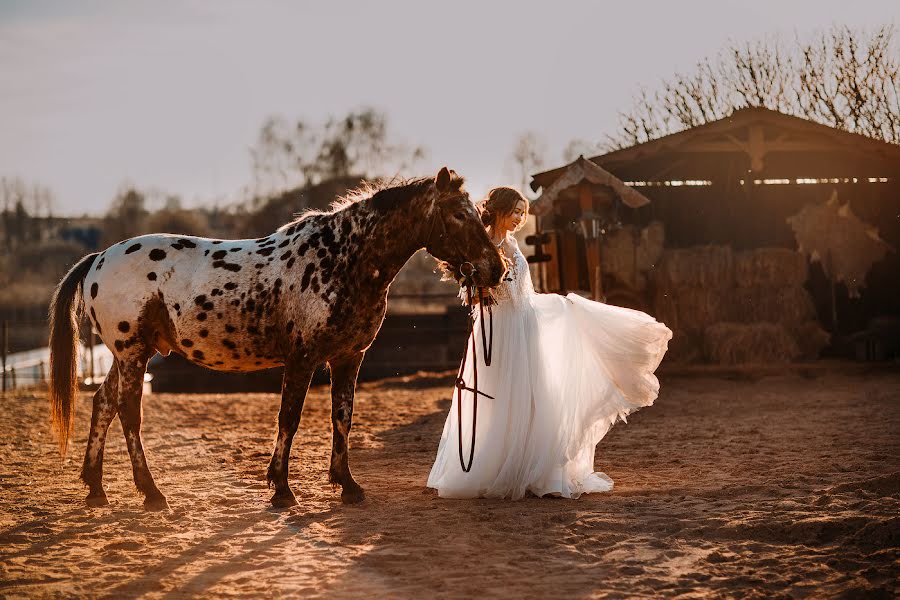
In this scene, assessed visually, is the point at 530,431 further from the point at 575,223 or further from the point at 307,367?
the point at 575,223

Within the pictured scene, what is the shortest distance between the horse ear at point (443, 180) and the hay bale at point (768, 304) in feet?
32.4

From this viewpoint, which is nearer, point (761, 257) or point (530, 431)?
point (530, 431)

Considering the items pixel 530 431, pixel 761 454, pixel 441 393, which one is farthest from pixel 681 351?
pixel 530 431

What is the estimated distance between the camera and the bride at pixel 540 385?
6391 millimetres

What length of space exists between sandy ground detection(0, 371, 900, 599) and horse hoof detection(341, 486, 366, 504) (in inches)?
3.0

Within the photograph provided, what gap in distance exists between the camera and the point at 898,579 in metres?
4.28

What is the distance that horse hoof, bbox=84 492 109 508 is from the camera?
21.1 ft

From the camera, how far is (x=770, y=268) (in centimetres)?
1477

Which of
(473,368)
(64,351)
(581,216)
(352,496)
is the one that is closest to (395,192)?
(473,368)

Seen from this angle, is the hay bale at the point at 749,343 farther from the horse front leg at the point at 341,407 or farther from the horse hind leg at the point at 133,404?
the horse hind leg at the point at 133,404

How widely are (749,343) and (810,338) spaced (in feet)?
4.11

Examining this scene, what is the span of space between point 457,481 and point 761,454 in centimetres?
314

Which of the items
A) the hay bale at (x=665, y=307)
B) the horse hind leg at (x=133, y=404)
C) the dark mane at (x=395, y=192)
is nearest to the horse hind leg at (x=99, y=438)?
the horse hind leg at (x=133, y=404)

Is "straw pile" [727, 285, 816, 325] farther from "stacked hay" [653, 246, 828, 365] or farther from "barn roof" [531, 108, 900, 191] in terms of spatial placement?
"barn roof" [531, 108, 900, 191]
